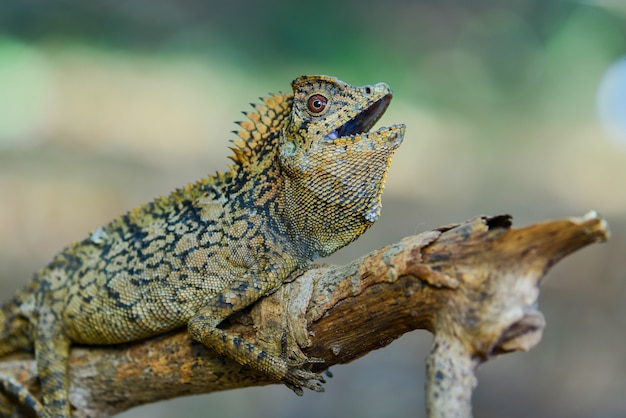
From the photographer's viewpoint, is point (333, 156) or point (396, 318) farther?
point (333, 156)

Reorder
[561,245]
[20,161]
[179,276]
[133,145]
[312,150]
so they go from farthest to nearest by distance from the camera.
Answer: [133,145], [20,161], [179,276], [312,150], [561,245]

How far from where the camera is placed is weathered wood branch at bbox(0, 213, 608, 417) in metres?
2.77

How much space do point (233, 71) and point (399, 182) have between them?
422cm

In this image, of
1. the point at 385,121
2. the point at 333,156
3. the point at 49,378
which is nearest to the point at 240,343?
the point at 333,156

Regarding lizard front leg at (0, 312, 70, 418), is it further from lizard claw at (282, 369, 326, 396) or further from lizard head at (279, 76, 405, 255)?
lizard head at (279, 76, 405, 255)

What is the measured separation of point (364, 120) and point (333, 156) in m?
0.49

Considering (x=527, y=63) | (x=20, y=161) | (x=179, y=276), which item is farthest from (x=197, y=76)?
(x=179, y=276)

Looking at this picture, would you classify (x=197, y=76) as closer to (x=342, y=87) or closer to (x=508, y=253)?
(x=342, y=87)

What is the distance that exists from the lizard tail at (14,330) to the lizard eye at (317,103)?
3.23 meters

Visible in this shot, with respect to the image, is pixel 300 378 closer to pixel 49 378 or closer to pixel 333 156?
pixel 333 156

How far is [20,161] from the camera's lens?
10.5 meters

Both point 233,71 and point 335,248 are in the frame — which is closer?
point 335,248

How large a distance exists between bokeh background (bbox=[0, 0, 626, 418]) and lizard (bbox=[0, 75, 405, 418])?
550 cm

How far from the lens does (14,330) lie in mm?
5070
